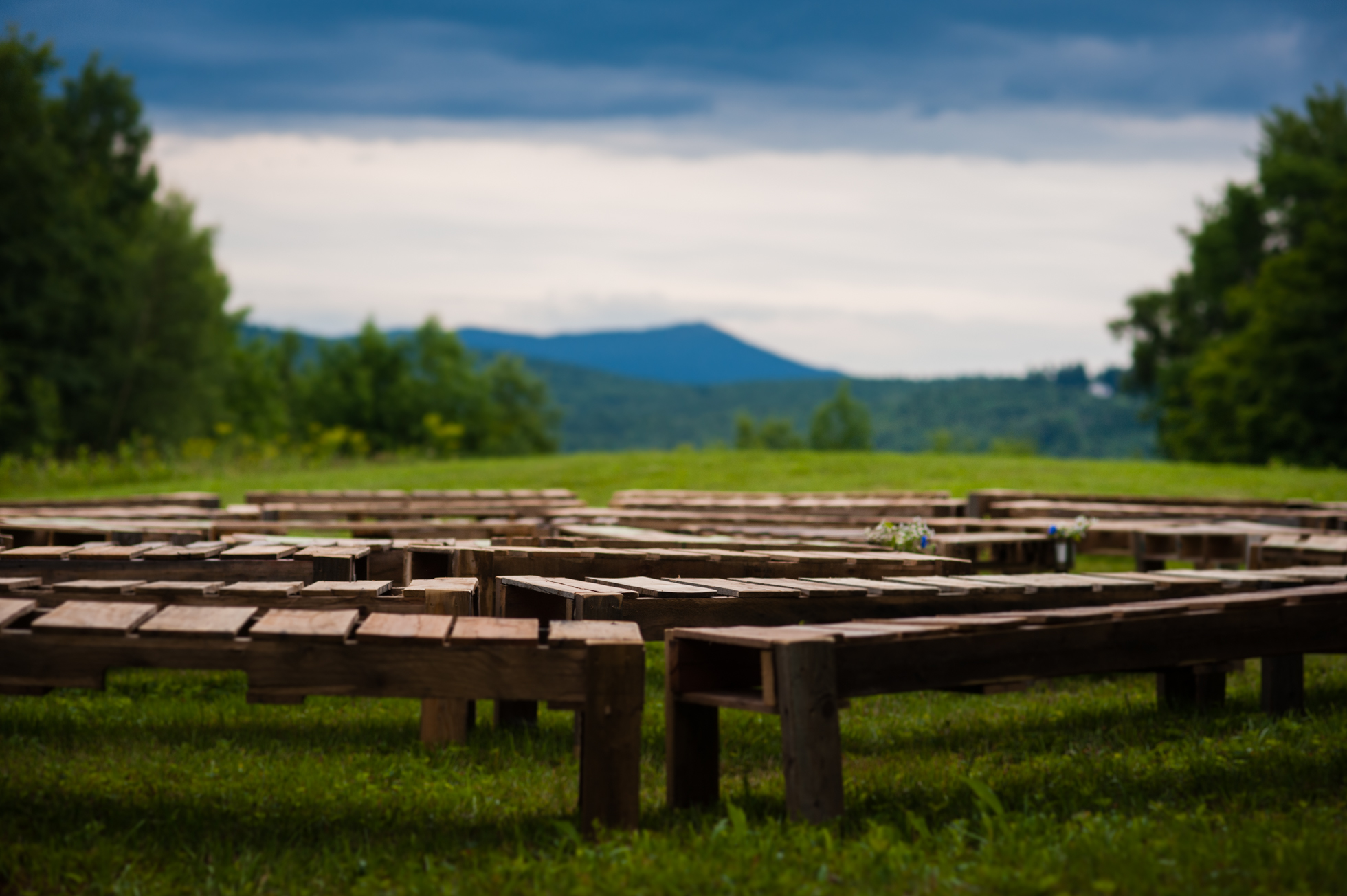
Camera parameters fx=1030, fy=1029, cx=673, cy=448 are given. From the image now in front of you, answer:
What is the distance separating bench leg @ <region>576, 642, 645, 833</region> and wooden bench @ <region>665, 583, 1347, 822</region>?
32cm

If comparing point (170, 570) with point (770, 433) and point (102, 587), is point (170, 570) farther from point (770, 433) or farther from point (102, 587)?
point (770, 433)

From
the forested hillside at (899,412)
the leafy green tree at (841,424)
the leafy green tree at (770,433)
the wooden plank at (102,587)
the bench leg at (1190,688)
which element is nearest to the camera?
the wooden plank at (102,587)

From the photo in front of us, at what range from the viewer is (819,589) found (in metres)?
→ 4.48

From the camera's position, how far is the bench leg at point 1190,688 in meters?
5.45

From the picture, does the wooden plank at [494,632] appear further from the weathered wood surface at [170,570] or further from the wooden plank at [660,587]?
the weathered wood surface at [170,570]

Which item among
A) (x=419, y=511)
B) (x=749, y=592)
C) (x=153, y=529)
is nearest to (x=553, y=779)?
(x=749, y=592)

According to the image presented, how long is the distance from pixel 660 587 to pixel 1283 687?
333 centimetres

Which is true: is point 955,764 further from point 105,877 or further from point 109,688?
point 109,688

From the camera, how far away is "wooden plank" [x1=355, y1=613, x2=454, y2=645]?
3.35 meters

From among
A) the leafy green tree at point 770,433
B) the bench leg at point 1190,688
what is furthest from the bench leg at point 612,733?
the leafy green tree at point 770,433

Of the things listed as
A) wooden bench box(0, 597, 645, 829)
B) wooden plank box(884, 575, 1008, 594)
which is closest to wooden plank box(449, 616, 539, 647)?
wooden bench box(0, 597, 645, 829)

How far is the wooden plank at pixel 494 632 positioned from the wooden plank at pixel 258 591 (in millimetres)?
1005

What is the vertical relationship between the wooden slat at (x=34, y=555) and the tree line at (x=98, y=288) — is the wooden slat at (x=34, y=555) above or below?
below

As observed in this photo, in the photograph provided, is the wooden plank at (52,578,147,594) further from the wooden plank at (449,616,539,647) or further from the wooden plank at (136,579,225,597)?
the wooden plank at (449,616,539,647)
